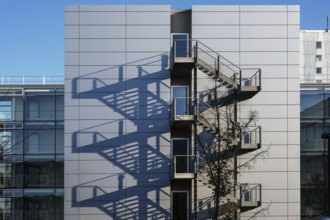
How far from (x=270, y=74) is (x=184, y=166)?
253 inches

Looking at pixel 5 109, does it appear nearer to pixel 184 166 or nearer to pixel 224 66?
pixel 184 166

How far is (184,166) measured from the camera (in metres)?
27.8

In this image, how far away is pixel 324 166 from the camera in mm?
32000

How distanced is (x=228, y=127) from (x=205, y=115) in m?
1.82

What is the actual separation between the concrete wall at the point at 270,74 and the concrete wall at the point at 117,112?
2501 millimetres

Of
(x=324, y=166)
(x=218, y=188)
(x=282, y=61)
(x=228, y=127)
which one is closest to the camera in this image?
(x=218, y=188)

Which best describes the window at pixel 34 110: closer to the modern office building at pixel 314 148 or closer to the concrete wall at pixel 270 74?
the concrete wall at pixel 270 74

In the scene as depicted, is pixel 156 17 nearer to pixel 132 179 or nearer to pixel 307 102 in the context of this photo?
pixel 132 179

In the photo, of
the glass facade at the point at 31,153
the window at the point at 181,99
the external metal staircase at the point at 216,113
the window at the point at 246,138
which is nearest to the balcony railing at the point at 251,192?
the external metal staircase at the point at 216,113

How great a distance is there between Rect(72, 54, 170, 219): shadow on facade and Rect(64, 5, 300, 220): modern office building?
5cm

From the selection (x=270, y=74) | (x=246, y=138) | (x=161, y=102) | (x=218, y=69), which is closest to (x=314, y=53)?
(x=270, y=74)

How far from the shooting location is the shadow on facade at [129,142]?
2809cm

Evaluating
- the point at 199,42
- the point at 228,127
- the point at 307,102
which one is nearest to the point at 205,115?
the point at 228,127

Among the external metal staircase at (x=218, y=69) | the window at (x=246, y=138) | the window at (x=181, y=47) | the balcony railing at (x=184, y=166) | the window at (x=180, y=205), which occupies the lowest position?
the window at (x=180, y=205)
